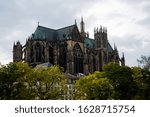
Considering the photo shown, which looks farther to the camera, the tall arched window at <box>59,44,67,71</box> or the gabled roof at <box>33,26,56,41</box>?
the gabled roof at <box>33,26,56,41</box>

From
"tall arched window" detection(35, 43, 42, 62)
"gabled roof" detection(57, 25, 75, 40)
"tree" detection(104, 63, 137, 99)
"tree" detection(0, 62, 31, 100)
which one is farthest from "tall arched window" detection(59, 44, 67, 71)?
"tree" detection(0, 62, 31, 100)

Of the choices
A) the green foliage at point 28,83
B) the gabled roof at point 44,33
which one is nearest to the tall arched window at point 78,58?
the gabled roof at point 44,33

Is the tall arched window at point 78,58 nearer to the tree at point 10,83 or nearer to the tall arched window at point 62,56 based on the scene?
the tall arched window at point 62,56

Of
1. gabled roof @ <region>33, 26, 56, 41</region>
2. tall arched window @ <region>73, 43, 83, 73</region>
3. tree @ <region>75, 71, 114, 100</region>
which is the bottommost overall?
tree @ <region>75, 71, 114, 100</region>

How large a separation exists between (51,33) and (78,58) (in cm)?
1403

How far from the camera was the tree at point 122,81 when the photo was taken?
69925 mm

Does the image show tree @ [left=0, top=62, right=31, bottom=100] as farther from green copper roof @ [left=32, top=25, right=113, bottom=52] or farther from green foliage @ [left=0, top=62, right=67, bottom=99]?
green copper roof @ [left=32, top=25, right=113, bottom=52]

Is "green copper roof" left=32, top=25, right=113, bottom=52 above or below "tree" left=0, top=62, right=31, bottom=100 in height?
above

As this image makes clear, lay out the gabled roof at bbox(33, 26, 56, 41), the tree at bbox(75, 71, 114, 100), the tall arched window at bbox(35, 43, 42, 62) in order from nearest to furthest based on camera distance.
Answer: the tree at bbox(75, 71, 114, 100)
the tall arched window at bbox(35, 43, 42, 62)
the gabled roof at bbox(33, 26, 56, 41)

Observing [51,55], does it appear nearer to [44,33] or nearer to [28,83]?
[44,33]

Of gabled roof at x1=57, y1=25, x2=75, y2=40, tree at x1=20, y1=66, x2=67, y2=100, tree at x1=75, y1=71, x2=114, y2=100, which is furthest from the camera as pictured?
gabled roof at x1=57, y1=25, x2=75, y2=40

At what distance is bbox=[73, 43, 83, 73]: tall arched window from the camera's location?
128 metres

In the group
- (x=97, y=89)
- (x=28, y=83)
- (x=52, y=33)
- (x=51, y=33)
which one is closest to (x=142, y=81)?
(x=97, y=89)

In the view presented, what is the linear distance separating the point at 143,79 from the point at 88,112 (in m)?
58.2
